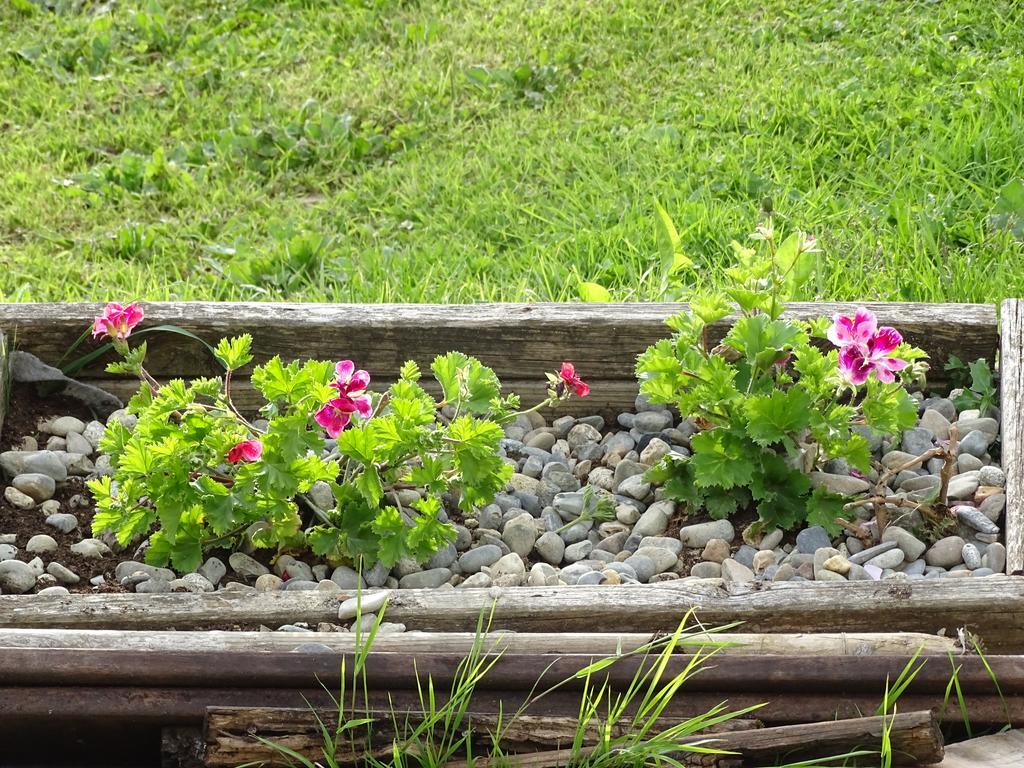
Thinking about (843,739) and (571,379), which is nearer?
(843,739)

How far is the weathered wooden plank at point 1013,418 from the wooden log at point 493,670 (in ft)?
1.69

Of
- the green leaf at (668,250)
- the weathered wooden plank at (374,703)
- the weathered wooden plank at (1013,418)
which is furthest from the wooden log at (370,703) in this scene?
the green leaf at (668,250)

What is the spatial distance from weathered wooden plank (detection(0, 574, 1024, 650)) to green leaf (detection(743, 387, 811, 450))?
12.8 inches

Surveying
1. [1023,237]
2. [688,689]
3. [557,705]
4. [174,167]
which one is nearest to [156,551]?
[557,705]

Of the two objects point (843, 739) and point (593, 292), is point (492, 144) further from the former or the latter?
point (843, 739)

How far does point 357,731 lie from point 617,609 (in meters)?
0.51

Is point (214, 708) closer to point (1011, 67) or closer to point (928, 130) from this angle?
point (928, 130)

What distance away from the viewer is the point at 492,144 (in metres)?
4.70

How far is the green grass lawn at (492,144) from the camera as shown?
3707mm

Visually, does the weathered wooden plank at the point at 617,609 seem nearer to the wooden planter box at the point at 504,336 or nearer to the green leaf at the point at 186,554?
the green leaf at the point at 186,554

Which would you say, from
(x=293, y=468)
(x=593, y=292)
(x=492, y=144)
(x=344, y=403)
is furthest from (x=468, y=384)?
(x=492, y=144)

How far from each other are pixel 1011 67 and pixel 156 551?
3.50 m

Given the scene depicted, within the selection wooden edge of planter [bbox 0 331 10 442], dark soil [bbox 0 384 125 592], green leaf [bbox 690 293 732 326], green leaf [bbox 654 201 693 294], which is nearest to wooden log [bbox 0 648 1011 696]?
dark soil [bbox 0 384 125 592]

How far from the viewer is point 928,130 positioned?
4.14 metres
